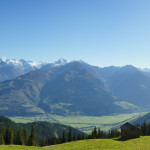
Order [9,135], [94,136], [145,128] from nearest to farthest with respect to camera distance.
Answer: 1. [94,136]
2. [9,135]
3. [145,128]

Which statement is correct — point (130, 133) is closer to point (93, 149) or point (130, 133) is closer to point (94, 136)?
point (93, 149)

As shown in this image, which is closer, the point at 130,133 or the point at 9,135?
the point at 130,133

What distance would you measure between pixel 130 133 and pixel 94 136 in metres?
42.7

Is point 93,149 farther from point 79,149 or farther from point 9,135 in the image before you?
point 9,135

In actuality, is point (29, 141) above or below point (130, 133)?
below

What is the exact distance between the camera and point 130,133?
8219cm

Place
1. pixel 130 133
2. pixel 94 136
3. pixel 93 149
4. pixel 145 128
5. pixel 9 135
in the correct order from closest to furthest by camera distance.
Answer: pixel 93 149 → pixel 130 133 → pixel 94 136 → pixel 9 135 → pixel 145 128

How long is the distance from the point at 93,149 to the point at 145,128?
118 meters

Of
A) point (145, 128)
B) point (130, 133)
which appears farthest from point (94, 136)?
point (145, 128)

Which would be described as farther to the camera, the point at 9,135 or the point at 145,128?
the point at 145,128

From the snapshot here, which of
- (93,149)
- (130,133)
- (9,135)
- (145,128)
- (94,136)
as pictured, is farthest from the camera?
(145,128)

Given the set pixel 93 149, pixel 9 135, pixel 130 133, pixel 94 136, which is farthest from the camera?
pixel 9 135

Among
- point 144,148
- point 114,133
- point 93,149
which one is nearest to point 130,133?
point 144,148

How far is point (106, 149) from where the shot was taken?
2240 inches
